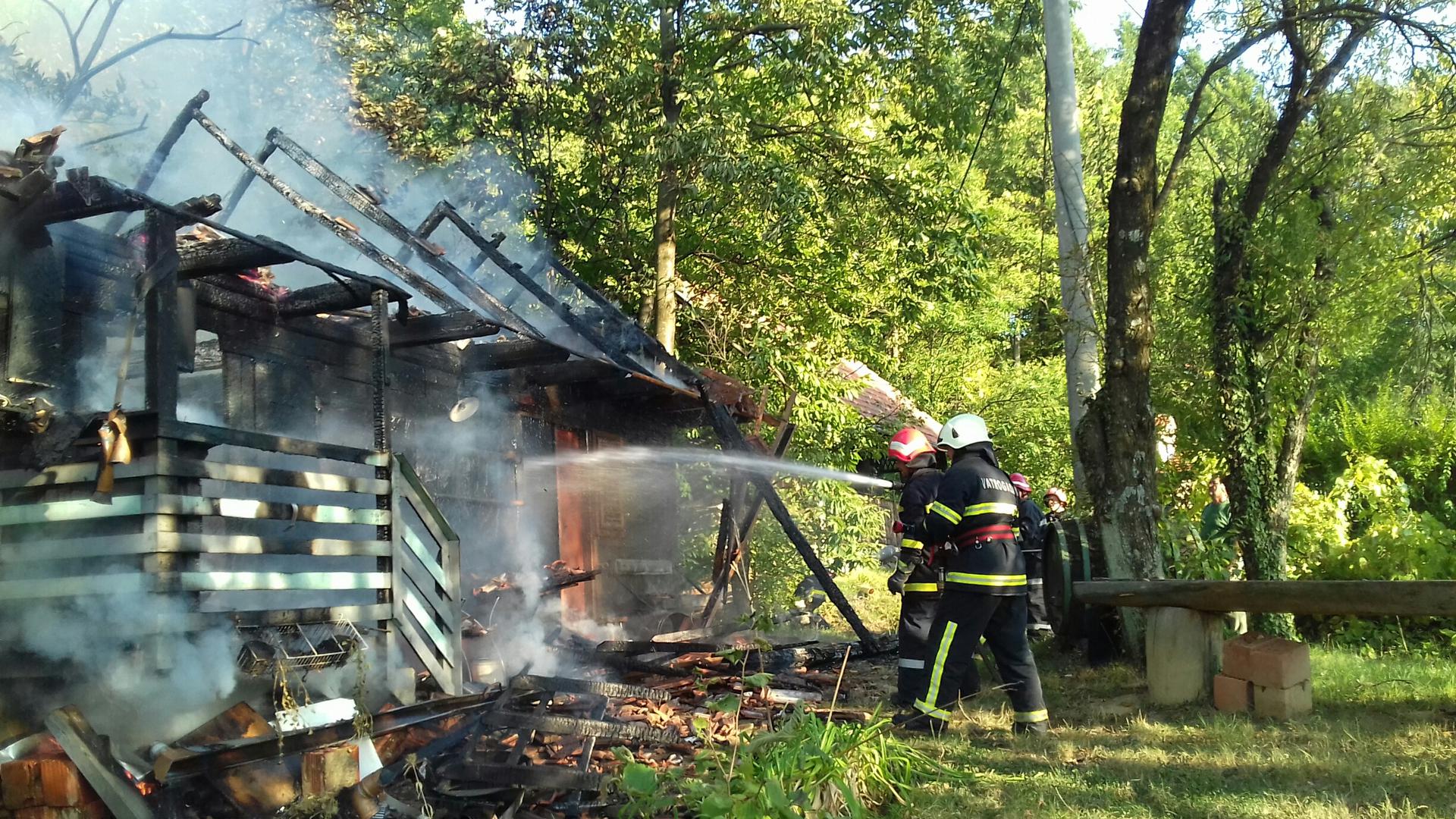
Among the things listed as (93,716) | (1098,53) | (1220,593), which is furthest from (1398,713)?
(1098,53)

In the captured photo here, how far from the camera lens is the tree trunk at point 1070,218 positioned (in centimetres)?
1025

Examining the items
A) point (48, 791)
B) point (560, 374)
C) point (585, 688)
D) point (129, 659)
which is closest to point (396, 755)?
point (129, 659)

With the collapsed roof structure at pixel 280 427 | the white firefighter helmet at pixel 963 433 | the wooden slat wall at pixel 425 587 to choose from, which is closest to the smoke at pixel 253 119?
the collapsed roof structure at pixel 280 427

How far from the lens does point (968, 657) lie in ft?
21.4

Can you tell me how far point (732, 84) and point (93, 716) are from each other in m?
10.5

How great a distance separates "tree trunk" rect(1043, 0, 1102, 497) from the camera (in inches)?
404

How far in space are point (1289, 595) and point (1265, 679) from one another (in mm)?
551

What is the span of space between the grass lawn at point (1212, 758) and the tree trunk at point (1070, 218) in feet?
11.7

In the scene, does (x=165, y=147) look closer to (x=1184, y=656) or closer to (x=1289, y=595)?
Answer: (x=1184, y=656)

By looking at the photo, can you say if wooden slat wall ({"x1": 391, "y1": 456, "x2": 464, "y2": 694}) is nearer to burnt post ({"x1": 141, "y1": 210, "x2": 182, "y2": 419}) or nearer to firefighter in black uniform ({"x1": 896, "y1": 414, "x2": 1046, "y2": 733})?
burnt post ({"x1": 141, "y1": 210, "x2": 182, "y2": 419})

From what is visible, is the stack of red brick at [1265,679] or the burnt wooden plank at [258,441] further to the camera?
the stack of red brick at [1265,679]

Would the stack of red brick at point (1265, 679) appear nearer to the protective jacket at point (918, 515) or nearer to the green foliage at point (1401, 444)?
the protective jacket at point (918, 515)

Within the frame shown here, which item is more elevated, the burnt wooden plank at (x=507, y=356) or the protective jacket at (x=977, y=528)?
the burnt wooden plank at (x=507, y=356)

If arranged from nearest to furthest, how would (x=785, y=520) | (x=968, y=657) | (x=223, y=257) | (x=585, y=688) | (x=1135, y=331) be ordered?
1. (x=968, y=657)
2. (x=223, y=257)
3. (x=585, y=688)
4. (x=1135, y=331)
5. (x=785, y=520)
